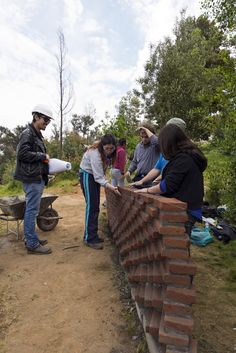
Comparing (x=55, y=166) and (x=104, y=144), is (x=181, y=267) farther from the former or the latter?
(x=55, y=166)

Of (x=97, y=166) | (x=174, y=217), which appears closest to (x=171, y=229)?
Answer: (x=174, y=217)

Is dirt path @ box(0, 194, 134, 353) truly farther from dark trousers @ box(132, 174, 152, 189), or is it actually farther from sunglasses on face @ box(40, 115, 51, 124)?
sunglasses on face @ box(40, 115, 51, 124)

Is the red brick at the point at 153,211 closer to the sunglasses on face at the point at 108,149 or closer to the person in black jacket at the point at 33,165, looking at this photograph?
the sunglasses on face at the point at 108,149

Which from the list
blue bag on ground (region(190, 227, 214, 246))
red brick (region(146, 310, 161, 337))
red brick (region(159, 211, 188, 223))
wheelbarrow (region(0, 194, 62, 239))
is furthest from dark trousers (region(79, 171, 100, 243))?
red brick (region(159, 211, 188, 223))

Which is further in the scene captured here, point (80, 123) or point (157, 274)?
Answer: point (80, 123)

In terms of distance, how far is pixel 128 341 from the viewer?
2.23 meters

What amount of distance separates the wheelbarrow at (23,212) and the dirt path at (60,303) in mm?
486

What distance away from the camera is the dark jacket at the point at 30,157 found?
362cm

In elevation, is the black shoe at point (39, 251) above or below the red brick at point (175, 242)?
below

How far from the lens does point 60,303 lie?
110 inches

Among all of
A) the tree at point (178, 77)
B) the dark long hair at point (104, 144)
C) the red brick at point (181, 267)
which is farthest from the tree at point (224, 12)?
the tree at point (178, 77)

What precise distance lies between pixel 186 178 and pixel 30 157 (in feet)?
7.42

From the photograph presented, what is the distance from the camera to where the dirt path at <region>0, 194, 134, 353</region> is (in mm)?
2229

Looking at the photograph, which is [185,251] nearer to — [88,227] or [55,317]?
[55,317]
